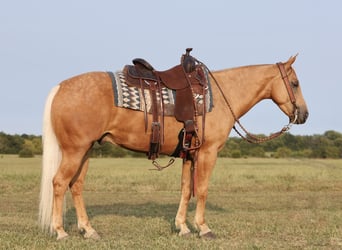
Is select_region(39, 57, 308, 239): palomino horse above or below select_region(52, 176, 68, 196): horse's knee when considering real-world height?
above

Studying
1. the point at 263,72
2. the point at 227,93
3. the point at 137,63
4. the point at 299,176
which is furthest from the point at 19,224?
the point at 299,176

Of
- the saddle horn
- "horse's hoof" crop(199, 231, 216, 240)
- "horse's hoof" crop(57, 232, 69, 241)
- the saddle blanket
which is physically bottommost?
"horse's hoof" crop(199, 231, 216, 240)

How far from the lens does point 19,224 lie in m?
9.45

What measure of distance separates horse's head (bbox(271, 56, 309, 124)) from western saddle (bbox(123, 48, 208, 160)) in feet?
4.77

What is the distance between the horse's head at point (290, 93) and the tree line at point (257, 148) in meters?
53.6

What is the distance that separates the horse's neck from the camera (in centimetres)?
837

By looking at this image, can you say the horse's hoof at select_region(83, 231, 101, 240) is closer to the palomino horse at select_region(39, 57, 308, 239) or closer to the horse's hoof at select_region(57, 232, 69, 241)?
the palomino horse at select_region(39, 57, 308, 239)

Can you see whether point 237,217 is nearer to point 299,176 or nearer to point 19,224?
point 19,224

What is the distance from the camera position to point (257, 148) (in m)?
75.1

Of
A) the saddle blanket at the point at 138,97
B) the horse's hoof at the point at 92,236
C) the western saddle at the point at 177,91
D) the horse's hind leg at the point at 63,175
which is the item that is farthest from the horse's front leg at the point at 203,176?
the horse's hind leg at the point at 63,175

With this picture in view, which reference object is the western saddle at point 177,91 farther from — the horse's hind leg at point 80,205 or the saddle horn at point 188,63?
the horse's hind leg at point 80,205

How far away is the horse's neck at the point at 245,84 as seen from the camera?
27.5 feet

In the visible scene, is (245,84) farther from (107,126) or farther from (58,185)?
(58,185)

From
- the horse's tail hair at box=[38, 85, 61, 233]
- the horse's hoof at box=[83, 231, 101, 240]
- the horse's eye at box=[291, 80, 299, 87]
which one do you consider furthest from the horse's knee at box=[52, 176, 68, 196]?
the horse's eye at box=[291, 80, 299, 87]
